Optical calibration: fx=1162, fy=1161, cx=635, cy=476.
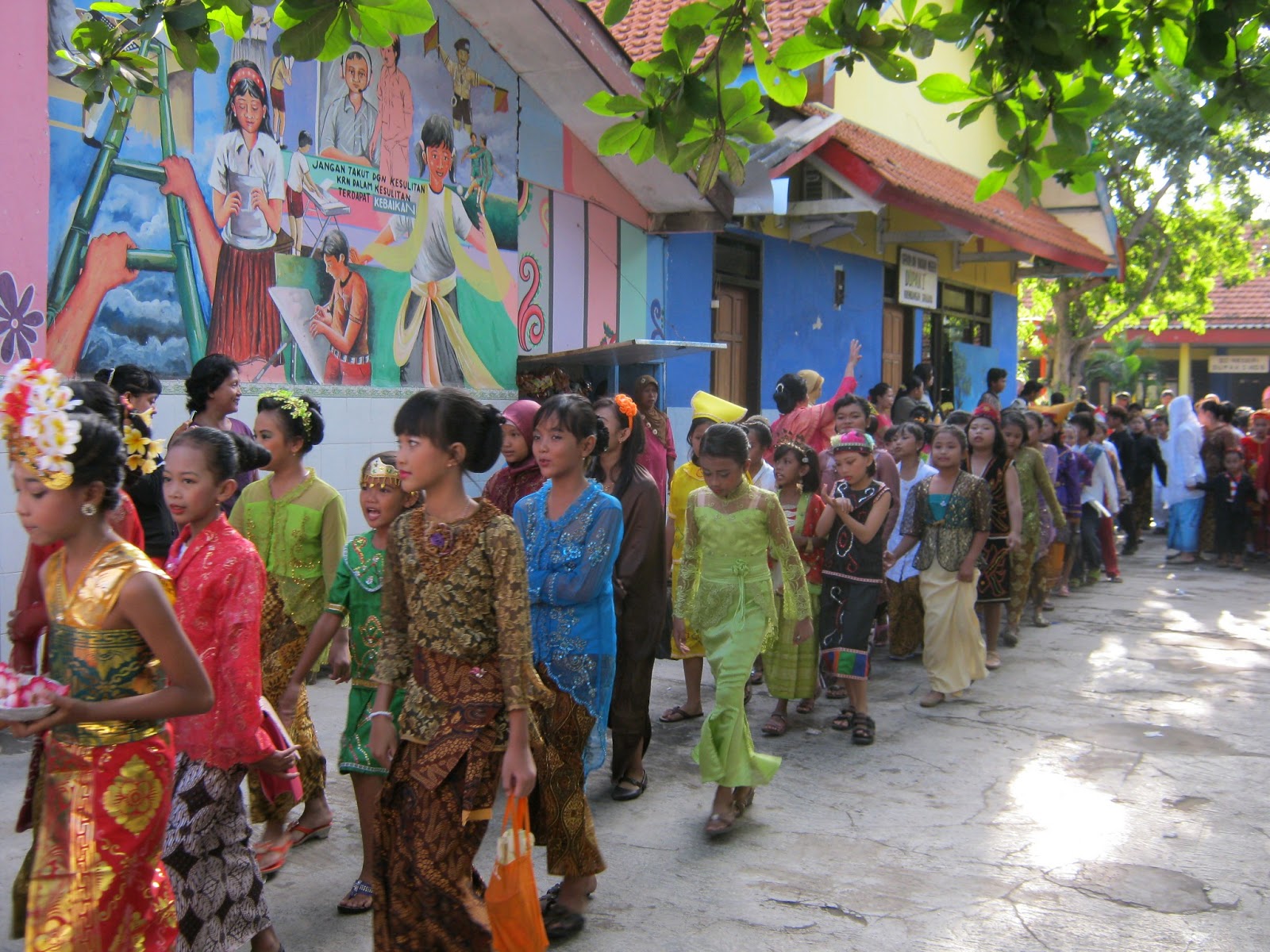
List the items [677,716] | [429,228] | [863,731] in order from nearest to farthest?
1. [863,731]
2. [677,716]
3. [429,228]

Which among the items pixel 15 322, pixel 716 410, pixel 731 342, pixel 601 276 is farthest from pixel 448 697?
pixel 731 342

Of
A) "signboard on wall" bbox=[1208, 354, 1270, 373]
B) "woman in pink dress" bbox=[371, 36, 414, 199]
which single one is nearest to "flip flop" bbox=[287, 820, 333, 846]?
"woman in pink dress" bbox=[371, 36, 414, 199]

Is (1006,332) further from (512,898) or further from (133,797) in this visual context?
(133,797)

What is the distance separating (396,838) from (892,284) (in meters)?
14.2

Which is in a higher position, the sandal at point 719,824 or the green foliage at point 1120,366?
the green foliage at point 1120,366

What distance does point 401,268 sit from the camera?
870 centimetres

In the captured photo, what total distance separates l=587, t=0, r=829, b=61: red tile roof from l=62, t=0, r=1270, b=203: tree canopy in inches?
362

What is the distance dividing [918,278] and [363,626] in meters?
14.1

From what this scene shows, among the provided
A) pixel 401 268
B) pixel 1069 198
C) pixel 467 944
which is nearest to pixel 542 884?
pixel 467 944

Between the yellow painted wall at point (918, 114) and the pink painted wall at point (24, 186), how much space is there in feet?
31.4

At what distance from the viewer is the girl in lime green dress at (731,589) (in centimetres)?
482

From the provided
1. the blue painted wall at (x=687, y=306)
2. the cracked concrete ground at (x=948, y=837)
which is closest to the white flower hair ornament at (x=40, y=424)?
the cracked concrete ground at (x=948, y=837)

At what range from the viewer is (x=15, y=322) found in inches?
237

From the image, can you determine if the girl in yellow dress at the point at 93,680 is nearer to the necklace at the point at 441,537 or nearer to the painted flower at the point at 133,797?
the painted flower at the point at 133,797
